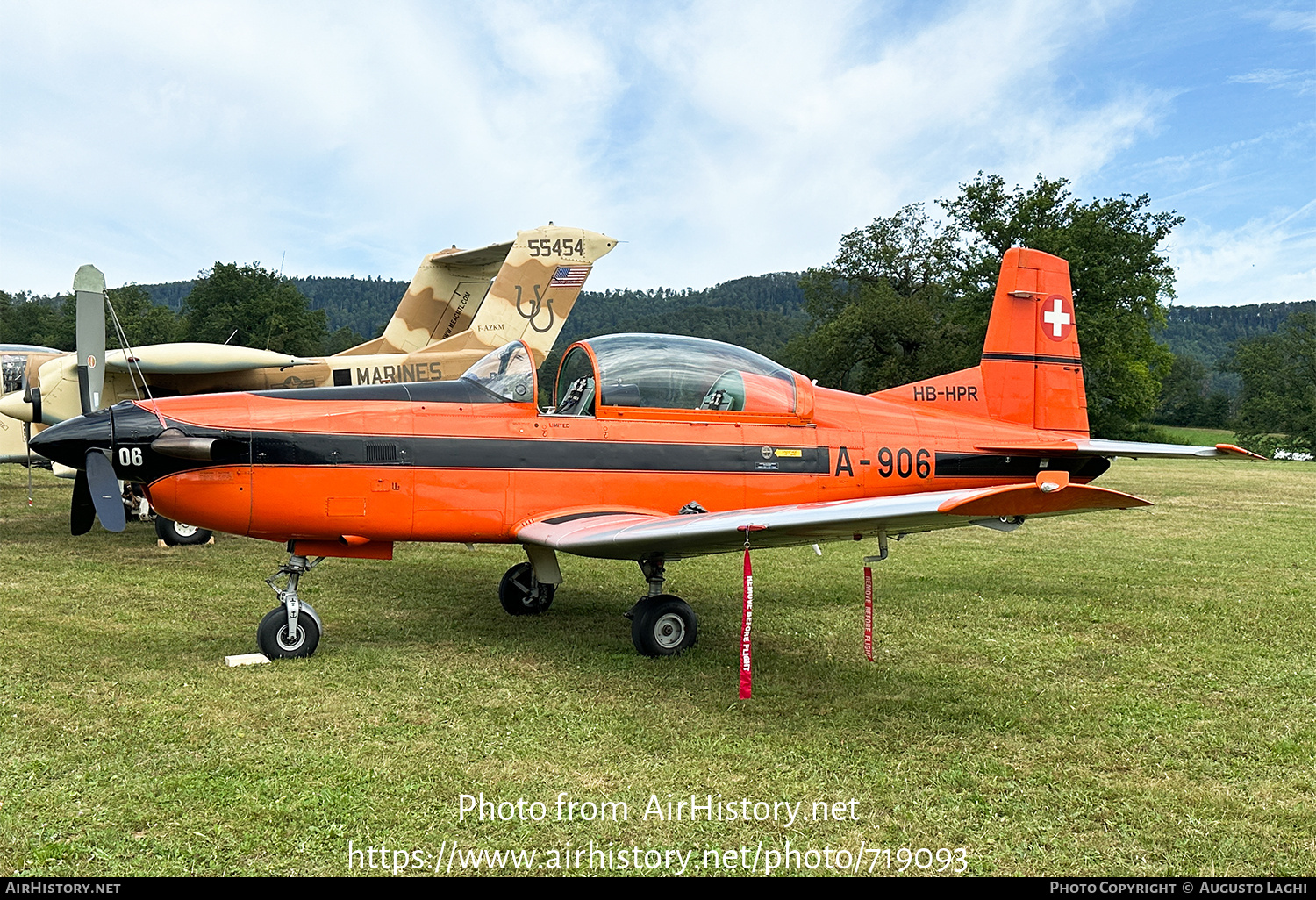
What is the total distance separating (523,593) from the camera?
7012mm

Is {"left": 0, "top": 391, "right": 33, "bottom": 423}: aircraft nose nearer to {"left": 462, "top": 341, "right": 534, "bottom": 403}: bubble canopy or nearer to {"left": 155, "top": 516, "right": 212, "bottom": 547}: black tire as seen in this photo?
{"left": 155, "top": 516, "right": 212, "bottom": 547}: black tire

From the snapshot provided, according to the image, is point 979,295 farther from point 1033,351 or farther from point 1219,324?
point 1219,324

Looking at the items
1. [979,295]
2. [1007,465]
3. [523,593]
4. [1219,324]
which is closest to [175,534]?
[523,593]

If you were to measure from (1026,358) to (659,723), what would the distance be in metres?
5.38

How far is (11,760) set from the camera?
3.73 meters

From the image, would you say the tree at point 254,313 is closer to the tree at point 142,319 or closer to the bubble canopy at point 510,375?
the tree at point 142,319

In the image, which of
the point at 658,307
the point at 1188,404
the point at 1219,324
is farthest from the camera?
the point at 1219,324

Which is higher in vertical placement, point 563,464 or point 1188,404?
point 1188,404

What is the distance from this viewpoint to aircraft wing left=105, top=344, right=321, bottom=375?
10.7m

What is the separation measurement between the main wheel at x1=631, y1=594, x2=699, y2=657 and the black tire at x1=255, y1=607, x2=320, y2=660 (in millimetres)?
2054
